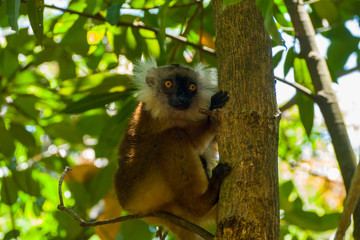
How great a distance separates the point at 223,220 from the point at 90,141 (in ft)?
21.5

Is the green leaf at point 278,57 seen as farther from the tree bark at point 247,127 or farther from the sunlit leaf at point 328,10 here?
the tree bark at point 247,127

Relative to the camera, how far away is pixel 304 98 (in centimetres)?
559

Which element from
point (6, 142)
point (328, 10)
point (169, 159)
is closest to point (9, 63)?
point (6, 142)

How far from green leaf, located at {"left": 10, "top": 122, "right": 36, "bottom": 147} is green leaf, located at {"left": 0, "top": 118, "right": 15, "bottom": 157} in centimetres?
7

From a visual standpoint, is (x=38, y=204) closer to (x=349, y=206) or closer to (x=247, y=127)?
(x=247, y=127)

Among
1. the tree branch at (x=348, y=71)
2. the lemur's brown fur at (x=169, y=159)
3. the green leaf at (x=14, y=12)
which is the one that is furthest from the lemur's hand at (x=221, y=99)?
the tree branch at (x=348, y=71)

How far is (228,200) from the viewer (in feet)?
11.0

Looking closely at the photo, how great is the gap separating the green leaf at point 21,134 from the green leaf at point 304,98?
142 inches

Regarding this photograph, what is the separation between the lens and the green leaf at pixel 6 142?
5.71m

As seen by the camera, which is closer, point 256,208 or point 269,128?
point 256,208

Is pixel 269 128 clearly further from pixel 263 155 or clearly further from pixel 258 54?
pixel 258 54

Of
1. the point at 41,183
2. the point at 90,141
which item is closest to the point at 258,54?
the point at 41,183

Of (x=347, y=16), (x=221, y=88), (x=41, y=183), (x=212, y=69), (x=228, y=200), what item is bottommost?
(x=228, y=200)

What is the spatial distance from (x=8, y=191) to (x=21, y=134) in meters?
0.79
